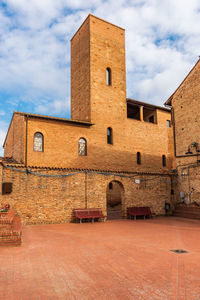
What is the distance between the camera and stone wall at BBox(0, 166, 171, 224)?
12610 mm

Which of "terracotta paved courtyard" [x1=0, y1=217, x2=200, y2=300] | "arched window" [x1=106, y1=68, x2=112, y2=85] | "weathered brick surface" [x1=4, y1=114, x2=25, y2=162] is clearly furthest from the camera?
"arched window" [x1=106, y1=68, x2=112, y2=85]

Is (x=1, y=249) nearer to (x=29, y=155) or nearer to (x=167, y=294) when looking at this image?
(x=167, y=294)

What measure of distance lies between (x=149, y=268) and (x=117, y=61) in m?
20.3

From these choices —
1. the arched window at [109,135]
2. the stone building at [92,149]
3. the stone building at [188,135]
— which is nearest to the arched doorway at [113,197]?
the stone building at [92,149]

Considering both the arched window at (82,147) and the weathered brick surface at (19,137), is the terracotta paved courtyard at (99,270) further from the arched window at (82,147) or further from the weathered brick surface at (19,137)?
the arched window at (82,147)

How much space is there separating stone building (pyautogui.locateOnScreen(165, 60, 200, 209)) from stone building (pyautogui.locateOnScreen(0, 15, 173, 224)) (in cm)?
122

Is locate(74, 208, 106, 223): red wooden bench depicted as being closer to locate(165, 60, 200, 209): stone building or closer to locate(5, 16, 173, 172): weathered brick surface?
locate(5, 16, 173, 172): weathered brick surface

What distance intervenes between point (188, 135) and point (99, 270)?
1379cm

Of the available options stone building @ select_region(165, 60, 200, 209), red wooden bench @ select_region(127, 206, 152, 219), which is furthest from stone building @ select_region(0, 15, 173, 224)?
stone building @ select_region(165, 60, 200, 209)

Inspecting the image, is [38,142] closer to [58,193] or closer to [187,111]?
[58,193]

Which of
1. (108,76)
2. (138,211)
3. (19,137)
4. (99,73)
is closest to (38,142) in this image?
(19,137)

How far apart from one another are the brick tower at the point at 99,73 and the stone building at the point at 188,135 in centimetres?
555

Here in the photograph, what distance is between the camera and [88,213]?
46.7ft

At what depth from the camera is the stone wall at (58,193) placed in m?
12.6
